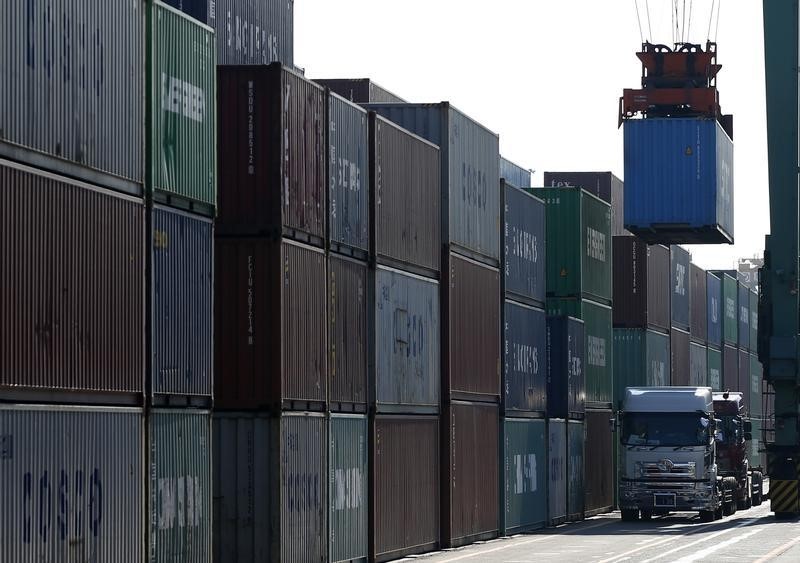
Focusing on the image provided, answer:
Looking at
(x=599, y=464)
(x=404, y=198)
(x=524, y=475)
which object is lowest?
(x=599, y=464)

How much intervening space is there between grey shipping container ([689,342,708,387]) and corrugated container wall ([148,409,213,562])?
43.6 metres

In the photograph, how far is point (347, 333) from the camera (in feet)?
95.6

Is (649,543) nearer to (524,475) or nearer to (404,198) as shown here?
(524,475)

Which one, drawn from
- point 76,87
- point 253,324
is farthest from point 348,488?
point 76,87

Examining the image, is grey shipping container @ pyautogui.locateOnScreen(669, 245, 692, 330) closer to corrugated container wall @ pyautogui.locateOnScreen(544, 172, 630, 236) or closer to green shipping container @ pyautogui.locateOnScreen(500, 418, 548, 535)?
corrugated container wall @ pyautogui.locateOnScreen(544, 172, 630, 236)

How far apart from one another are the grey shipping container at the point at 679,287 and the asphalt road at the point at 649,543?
46.4ft

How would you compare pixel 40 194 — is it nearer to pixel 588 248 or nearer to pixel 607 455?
pixel 588 248

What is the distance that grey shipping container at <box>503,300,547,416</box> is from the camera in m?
40.5

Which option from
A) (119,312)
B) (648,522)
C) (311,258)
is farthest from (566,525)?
(119,312)

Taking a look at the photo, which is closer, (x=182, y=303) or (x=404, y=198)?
(x=182, y=303)

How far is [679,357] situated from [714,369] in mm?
10479

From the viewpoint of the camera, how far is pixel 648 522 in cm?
4631

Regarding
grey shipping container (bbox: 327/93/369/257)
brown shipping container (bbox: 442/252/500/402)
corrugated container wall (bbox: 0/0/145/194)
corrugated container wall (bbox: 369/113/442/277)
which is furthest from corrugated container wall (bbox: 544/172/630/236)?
corrugated container wall (bbox: 0/0/145/194)

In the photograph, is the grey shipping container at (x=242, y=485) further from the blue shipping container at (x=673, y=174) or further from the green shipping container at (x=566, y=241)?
the blue shipping container at (x=673, y=174)
